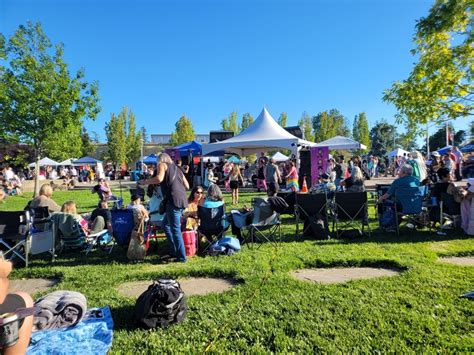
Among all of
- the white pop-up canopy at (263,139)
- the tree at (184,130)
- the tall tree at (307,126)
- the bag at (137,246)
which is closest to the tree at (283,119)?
the tall tree at (307,126)

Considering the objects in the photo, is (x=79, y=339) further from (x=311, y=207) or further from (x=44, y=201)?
(x=311, y=207)

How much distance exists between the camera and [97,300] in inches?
143

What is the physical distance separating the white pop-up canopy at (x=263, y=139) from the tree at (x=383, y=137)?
4918 cm

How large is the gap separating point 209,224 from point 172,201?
3.17 feet

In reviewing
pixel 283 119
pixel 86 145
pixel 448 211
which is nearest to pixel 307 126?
pixel 283 119

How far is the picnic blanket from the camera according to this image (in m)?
2.91

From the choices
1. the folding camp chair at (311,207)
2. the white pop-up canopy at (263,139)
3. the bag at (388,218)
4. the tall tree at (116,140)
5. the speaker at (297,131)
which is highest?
the tall tree at (116,140)

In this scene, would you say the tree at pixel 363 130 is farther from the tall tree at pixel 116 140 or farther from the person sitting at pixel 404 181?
the person sitting at pixel 404 181

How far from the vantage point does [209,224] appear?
18.4ft

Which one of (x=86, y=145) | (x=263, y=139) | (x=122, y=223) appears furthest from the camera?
(x=86, y=145)

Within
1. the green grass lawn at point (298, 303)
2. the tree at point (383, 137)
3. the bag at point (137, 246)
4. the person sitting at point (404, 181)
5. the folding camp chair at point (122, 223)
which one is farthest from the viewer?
the tree at point (383, 137)

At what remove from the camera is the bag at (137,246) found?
5.20 meters

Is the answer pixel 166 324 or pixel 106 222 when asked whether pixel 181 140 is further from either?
pixel 166 324

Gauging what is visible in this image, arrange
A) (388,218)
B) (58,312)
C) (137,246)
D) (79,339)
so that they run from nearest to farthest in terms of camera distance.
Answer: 1. (79,339)
2. (58,312)
3. (137,246)
4. (388,218)
